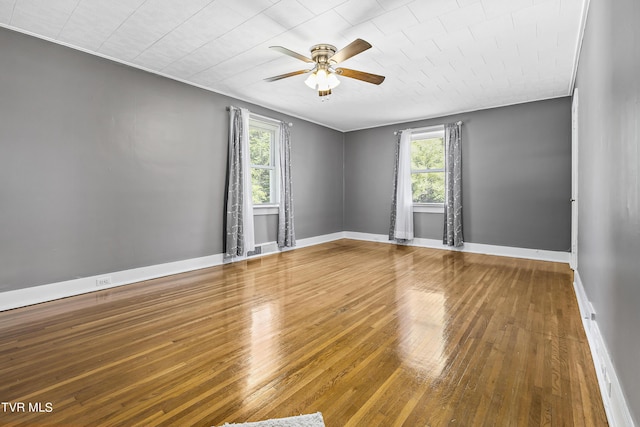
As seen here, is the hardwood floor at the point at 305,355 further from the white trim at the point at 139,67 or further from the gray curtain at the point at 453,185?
the white trim at the point at 139,67

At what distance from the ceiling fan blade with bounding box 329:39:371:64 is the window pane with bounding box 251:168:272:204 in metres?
2.91

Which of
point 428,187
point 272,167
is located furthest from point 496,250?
point 272,167

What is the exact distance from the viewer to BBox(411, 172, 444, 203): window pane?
6102 mm

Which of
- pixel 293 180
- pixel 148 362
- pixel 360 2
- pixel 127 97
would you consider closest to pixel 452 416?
pixel 148 362

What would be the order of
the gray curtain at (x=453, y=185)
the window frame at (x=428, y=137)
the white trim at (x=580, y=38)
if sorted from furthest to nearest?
the window frame at (x=428, y=137) < the gray curtain at (x=453, y=185) < the white trim at (x=580, y=38)

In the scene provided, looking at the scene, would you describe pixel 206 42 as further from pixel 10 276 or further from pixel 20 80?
pixel 10 276

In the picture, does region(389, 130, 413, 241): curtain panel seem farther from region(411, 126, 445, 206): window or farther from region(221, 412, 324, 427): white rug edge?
region(221, 412, 324, 427): white rug edge

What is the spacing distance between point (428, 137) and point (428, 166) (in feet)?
2.04

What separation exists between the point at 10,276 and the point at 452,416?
3.91 meters

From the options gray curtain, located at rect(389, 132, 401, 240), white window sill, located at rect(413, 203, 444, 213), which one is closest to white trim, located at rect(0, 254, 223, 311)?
gray curtain, located at rect(389, 132, 401, 240)

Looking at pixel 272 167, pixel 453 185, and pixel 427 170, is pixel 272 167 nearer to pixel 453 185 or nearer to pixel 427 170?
pixel 427 170

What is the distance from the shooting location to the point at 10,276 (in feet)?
9.20

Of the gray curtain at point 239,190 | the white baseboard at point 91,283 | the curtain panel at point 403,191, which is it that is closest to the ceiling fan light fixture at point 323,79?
the gray curtain at point 239,190

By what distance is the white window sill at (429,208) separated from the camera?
6.03 m
